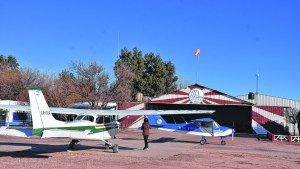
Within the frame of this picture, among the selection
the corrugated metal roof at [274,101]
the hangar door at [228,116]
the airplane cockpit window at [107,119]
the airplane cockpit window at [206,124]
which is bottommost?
the airplane cockpit window at [206,124]

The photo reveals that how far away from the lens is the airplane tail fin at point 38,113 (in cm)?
1621

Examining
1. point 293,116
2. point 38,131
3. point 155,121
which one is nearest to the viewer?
point 38,131

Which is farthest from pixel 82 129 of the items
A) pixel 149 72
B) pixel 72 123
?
pixel 149 72

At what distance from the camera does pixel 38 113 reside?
16312mm

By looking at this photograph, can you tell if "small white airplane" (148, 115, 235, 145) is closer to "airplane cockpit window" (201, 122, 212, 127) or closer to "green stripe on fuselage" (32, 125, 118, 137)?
"airplane cockpit window" (201, 122, 212, 127)

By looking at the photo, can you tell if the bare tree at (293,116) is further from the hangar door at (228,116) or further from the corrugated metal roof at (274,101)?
the hangar door at (228,116)

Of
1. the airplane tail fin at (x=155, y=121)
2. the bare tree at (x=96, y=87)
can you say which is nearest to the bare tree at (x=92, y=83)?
the bare tree at (x=96, y=87)

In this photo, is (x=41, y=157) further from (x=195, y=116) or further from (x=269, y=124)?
(x=195, y=116)

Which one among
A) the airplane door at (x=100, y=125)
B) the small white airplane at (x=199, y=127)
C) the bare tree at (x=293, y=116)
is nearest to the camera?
the airplane door at (x=100, y=125)

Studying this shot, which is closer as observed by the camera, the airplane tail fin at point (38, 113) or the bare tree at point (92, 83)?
the airplane tail fin at point (38, 113)

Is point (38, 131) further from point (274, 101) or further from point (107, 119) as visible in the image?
point (274, 101)

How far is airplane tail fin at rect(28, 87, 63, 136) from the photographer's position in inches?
638

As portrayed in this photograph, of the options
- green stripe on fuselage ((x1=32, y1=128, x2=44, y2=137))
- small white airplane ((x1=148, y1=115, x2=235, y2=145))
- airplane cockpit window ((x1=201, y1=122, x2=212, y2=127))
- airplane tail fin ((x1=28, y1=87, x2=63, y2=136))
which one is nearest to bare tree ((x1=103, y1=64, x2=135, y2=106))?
small white airplane ((x1=148, y1=115, x2=235, y2=145))

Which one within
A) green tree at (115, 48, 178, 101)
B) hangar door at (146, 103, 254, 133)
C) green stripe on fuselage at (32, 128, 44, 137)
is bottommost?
green stripe on fuselage at (32, 128, 44, 137)
